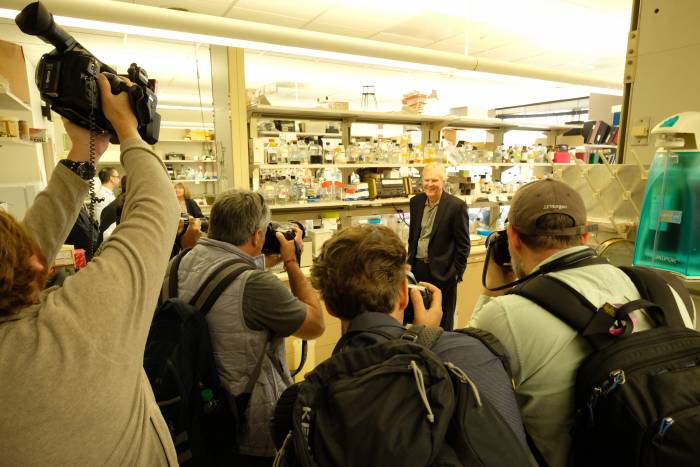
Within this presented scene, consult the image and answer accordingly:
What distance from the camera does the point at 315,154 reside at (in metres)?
3.71

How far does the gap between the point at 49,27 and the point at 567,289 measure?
1.14 meters

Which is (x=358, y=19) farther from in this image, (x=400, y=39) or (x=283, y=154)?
(x=283, y=154)

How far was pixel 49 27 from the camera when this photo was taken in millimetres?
742

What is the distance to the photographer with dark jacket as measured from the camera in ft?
1.83

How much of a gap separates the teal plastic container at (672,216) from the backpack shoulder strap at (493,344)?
1032 millimetres

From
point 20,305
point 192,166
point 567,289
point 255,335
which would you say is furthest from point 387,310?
point 192,166

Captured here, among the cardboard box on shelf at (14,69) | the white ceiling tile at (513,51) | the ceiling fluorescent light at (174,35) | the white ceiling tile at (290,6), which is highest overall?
the white ceiling tile at (513,51)

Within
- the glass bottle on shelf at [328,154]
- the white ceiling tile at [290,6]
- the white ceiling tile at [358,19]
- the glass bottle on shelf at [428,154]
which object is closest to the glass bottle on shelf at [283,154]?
the glass bottle on shelf at [328,154]

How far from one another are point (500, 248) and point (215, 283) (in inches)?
36.6

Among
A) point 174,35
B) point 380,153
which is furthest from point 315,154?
point 174,35

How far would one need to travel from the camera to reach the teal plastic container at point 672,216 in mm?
1392

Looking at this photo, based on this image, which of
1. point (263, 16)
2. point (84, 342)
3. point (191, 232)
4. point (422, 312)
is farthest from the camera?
point (263, 16)

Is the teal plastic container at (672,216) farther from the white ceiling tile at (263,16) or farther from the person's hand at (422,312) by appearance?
the white ceiling tile at (263,16)

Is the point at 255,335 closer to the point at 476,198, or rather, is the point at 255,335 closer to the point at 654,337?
the point at 654,337
